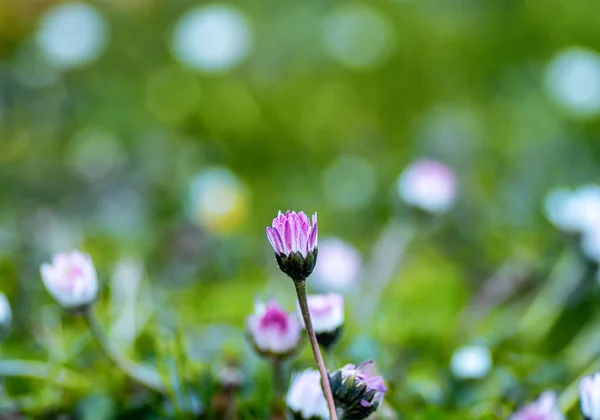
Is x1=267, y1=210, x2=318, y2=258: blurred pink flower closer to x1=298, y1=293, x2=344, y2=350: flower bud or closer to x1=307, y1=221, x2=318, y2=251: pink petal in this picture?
x1=307, y1=221, x2=318, y2=251: pink petal

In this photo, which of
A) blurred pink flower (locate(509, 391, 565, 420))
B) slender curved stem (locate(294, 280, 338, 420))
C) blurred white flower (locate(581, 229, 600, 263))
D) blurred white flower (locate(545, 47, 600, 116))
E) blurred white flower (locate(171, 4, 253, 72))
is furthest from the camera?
blurred white flower (locate(171, 4, 253, 72))

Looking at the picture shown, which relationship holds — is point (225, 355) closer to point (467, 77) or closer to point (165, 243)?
point (165, 243)

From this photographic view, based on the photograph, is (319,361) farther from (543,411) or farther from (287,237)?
(543,411)

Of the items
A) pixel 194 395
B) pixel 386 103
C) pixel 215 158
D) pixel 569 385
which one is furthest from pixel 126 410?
pixel 386 103

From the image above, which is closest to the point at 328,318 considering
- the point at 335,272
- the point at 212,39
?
the point at 335,272

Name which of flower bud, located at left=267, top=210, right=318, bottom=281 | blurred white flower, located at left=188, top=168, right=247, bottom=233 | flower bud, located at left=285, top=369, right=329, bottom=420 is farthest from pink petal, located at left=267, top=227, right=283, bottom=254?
blurred white flower, located at left=188, top=168, right=247, bottom=233

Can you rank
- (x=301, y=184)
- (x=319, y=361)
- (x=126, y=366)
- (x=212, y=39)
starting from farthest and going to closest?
1. (x=212, y=39)
2. (x=301, y=184)
3. (x=126, y=366)
4. (x=319, y=361)
